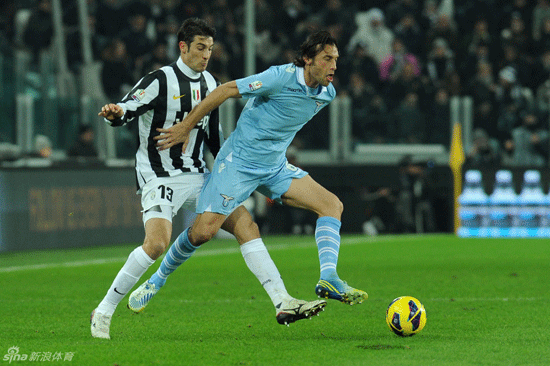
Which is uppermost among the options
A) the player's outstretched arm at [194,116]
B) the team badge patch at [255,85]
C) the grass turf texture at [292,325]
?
the team badge patch at [255,85]

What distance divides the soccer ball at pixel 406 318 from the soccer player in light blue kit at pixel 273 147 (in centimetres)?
44

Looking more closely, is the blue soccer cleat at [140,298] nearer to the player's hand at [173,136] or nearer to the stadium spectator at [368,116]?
the player's hand at [173,136]

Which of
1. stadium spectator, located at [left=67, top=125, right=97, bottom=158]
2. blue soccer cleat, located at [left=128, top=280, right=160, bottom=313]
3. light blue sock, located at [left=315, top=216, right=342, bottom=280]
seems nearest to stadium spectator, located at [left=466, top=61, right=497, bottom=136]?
stadium spectator, located at [left=67, top=125, right=97, bottom=158]

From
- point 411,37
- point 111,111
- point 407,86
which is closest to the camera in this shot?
point 111,111

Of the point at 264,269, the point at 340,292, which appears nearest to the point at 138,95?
the point at 264,269

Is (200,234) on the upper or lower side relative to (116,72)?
lower

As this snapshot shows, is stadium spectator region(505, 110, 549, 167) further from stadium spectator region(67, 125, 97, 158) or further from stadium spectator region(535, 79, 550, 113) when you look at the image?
stadium spectator region(67, 125, 97, 158)

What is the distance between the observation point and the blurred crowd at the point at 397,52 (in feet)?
59.2

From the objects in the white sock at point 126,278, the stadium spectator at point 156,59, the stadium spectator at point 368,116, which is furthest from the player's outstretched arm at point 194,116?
the stadium spectator at point 368,116

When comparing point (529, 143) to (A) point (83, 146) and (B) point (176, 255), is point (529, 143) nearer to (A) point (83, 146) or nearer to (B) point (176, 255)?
(A) point (83, 146)

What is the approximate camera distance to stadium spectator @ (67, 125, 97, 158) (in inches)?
597

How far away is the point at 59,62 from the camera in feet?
55.7

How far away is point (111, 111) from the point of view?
241 inches

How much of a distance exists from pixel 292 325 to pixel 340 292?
816 mm
